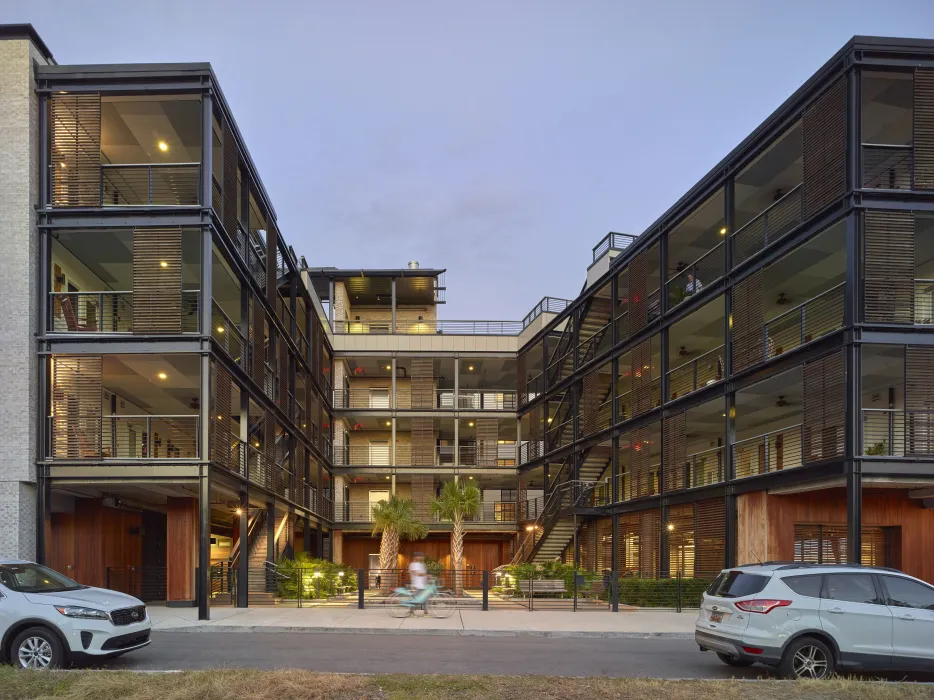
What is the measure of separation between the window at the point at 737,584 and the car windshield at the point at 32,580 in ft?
29.8

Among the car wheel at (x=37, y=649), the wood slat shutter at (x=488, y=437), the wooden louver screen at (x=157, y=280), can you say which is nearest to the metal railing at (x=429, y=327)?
the wood slat shutter at (x=488, y=437)

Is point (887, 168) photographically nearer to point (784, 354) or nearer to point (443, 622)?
point (784, 354)

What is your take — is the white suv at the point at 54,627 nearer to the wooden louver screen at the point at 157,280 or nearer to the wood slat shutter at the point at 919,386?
the wooden louver screen at the point at 157,280

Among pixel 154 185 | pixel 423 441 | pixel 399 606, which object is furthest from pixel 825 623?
pixel 423 441

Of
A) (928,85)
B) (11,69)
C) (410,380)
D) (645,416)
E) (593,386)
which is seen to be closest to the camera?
(928,85)

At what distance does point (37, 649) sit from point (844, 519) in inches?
712

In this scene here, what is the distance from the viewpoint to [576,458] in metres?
34.0

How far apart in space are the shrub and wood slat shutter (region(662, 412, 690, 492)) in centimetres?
1080

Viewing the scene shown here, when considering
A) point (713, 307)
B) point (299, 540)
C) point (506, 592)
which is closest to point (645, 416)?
point (713, 307)

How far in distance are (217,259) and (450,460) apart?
88.7 ft

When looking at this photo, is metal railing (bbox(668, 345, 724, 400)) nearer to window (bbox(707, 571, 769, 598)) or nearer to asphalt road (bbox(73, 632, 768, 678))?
asphalt road (bbox(73, 632, 768, 678))

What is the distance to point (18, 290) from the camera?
63.2 ft

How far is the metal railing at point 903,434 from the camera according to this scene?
18.1 metres

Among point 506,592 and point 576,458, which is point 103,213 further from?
point 576,458
